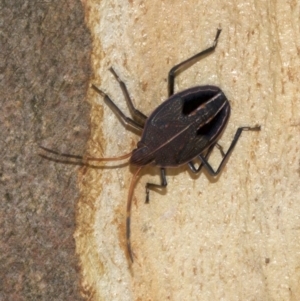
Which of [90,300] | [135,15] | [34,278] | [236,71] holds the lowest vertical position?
[90,300]

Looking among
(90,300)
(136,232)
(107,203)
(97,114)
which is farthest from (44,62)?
(90,300)

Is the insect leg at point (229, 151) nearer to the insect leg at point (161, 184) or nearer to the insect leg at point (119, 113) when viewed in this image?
the insect leg at point (161, 184)

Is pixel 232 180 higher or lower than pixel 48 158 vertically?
lower

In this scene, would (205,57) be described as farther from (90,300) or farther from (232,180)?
(90,300)

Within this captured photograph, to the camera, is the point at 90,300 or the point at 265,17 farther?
the point at 265,17

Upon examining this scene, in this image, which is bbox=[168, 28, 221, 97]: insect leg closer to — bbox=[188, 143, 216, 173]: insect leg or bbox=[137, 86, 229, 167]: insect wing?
bbox=[137, 86, 229, 167]: insect wing

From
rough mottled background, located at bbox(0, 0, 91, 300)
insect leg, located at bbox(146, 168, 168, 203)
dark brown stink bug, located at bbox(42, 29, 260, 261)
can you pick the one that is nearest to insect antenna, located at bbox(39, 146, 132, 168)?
rough mottled background, located at bbox(0, 0, 91, 300)

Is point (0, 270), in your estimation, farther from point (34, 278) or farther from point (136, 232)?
point (136, 232)
